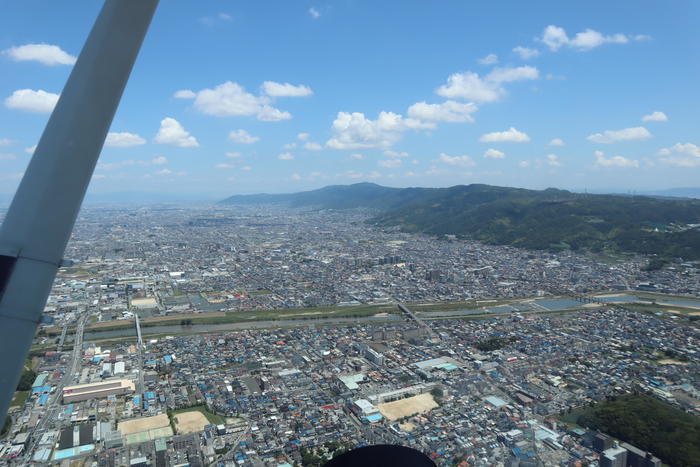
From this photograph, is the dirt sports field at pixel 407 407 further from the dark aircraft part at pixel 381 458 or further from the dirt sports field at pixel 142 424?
the dark aircraft part at pixel 381 458

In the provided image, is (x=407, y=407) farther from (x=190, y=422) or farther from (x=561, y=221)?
(x=561, y=221)

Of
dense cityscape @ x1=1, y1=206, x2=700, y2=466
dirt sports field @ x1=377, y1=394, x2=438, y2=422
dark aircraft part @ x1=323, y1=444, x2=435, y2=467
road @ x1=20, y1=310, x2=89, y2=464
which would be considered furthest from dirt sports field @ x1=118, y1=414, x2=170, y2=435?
dark aircraft part @ x1=323, y1=444, x2=435, y2=467

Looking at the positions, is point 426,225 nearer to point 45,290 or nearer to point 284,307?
point 284,307

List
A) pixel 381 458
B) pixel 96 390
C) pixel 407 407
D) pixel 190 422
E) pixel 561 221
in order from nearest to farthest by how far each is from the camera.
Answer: pixel 381 458 < pixel 190 422 < pixel 407 407 < pixel 96 390 < pixel 561 221


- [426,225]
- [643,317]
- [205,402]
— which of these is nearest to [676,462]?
[205,402]

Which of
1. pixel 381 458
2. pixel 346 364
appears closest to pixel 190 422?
pixel 346 364

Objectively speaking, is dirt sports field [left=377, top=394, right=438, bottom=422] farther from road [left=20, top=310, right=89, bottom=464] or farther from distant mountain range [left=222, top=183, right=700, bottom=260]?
distant mountain range [left=222, top=183, right=700, bottom=260]

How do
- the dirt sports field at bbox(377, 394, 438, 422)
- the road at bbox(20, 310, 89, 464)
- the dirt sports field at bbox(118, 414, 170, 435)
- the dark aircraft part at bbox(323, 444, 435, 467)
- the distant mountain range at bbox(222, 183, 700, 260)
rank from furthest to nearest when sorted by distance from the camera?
the distant mountain range at bbox(222, 183, 700, 260) → the dirt sports field at bbox(377, 394, 438, 422) → the dirt sports field at bbox(118, 414, 170, 435) → the road at bbox(20, 310, 89, 464) → the dark aircraft part at bbox(323, 444, 435, 467)
